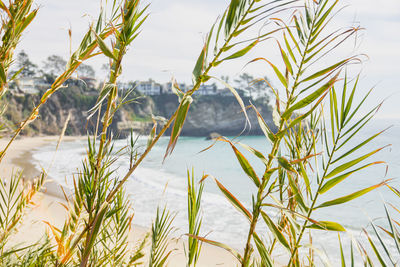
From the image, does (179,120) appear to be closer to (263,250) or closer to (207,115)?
(263,250)

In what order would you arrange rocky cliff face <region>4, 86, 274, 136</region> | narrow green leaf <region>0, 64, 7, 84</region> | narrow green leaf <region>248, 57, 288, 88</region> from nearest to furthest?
narrow green leaf <region>248, 57, 288, 88</region>
narrow green leaf <region>0, 64, 7, 84</region>
rocky cliff face <region>4, 86, 274, 136</region>

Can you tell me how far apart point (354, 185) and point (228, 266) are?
18.4 meters

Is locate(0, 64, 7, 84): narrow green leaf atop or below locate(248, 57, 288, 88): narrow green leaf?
below

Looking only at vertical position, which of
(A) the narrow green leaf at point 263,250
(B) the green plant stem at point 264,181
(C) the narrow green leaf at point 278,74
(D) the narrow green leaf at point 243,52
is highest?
(D) the narrow green leaf at point 243,52

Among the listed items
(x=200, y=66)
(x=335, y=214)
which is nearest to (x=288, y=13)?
(x=200, y=66)

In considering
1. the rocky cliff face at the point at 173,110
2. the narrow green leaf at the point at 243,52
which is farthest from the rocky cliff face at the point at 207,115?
the narrow green leaf at the point at 243,52

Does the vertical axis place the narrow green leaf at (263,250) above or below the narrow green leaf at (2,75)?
below

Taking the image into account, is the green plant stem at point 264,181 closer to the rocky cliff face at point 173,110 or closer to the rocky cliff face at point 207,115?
the rocky cliff face at point 173,110

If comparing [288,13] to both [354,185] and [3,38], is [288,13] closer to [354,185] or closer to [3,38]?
[3,38]

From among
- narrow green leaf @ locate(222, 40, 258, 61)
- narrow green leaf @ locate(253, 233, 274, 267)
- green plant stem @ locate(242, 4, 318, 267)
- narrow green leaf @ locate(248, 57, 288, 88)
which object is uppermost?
narrow green leaf @ locate(222, 40, 258, 61)

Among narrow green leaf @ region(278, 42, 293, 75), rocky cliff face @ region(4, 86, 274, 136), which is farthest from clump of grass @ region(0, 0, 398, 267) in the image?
rocky cliff face @ region(4, 86, 274, 136)

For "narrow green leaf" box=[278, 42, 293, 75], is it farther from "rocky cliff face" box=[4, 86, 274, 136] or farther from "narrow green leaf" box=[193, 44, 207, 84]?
"rocky cliff face" box=[4, 86, 274, 136]

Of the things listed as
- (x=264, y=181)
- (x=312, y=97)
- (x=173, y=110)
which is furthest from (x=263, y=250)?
(x=173, y=110)

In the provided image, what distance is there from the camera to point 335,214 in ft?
49.9
